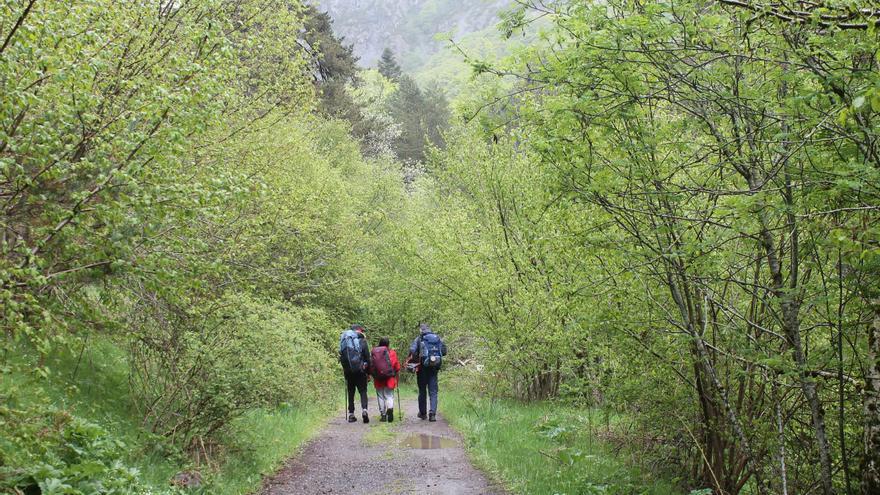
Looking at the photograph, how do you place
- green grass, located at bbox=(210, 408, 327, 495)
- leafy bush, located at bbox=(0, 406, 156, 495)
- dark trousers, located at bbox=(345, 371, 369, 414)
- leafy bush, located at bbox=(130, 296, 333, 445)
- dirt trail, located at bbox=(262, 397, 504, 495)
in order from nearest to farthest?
leafy bush, located at bbox=(0, 406, 156, 495), green grass, located at bbox=(210, 408, 327, 495), leafy bush, located at bbox=(130, 296, 333, 445), dirt trail, located at bbox=(262, 397, 504, 495), dark trousers, located at bbox=(345, 371, 369, 414)

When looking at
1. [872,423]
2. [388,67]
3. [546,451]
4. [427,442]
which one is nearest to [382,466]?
[427,442]

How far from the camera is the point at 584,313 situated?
7.06 meters

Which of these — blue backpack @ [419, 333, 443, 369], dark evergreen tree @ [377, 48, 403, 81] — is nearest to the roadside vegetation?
blue backpack @ [419, 333, 443, 369]

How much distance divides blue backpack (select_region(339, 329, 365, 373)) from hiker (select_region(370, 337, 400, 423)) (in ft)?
0.93

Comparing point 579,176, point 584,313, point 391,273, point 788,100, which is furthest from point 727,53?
point 391,273

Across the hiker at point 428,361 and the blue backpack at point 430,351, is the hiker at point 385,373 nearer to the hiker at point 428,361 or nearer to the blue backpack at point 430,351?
the hiker at point 428,361

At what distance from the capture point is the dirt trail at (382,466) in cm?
777

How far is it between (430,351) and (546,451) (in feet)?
14.9

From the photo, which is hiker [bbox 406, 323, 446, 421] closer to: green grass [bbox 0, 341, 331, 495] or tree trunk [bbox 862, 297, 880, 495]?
green grass [bbox 0, 341, 331, 495]

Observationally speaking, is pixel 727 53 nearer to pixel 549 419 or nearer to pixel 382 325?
pixel 549 419

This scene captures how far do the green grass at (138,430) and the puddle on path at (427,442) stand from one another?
1.75m

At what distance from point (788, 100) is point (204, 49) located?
519cm

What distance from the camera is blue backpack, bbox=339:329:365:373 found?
42.3ft

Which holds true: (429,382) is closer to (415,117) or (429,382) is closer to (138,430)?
(138,430)
